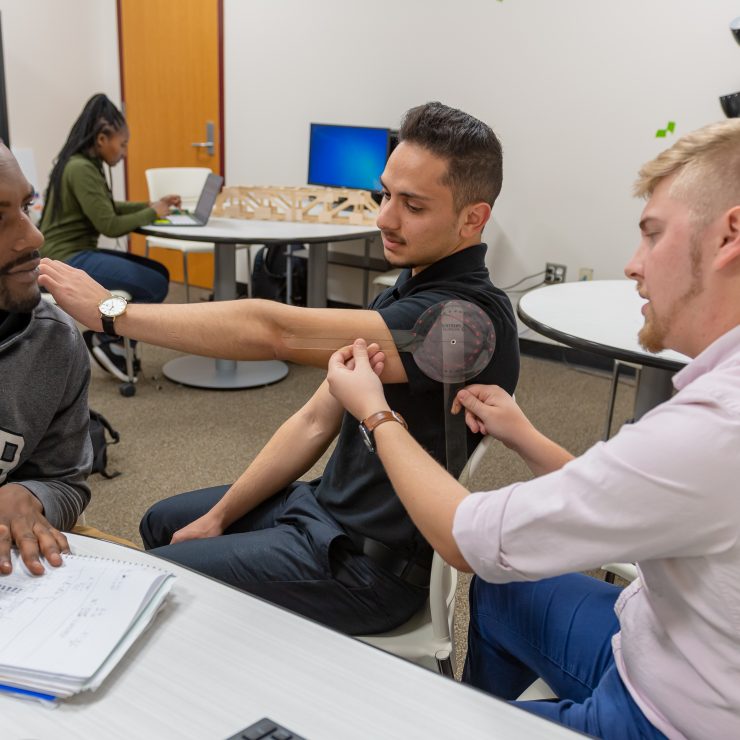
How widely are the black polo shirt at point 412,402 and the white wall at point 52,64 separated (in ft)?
16.8

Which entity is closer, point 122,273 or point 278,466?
point 278,466

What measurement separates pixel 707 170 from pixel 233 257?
124 inches

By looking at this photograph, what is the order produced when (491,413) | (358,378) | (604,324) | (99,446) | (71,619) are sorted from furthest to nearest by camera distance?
(99,446) < (604,324) < (491,413) < (358,378) < (71,619)

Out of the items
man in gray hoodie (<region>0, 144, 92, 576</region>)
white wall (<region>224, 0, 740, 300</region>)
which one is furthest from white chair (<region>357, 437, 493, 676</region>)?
white wall (<region>224, 0, 740, 300</region>)

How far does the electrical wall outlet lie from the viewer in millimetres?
4266

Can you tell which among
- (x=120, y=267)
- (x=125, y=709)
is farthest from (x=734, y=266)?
(x=120, y=267)

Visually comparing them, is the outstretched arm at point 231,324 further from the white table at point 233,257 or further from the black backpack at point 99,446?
the white table at point 233,257

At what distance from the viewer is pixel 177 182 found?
4418 millimetres

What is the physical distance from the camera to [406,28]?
4.53 m

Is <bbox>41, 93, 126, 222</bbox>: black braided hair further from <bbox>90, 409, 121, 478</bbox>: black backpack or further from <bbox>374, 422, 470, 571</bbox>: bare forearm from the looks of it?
<bbox>374, 422, 470, 571</bbox>: bare forearm

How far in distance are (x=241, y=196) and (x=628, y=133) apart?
199 centimetres

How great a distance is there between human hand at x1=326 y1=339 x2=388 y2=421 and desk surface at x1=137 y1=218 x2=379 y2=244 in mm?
2257

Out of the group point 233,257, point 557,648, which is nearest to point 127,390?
point 233,257

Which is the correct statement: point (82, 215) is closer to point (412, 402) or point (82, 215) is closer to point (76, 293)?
point (76, 293)
